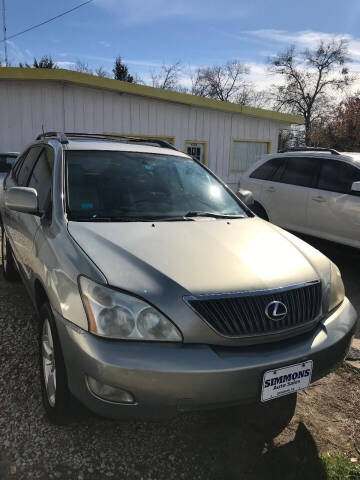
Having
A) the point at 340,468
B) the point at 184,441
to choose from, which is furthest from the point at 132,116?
the point at 340,468

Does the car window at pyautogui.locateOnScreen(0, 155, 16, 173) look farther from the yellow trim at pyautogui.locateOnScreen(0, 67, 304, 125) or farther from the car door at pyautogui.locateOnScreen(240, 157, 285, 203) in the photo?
the car door at pyautogui.locateOnScreen(240, 157, 285, 203)

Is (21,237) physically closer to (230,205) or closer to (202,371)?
(230,205)

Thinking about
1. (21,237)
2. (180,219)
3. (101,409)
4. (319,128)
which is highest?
(319,128)

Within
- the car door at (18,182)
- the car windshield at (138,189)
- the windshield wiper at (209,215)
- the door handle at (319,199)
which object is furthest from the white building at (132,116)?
the windshield wiper at (209,215)

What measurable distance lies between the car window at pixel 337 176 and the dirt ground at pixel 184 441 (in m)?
3.36

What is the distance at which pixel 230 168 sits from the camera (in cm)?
1337

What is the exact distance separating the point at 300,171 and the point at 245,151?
7.65m

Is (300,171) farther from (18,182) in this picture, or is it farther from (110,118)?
(110,118)

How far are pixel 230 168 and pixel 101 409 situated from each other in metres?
12.2

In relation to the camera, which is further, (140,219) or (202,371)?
(140,219)

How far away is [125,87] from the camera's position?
10547 millimetres

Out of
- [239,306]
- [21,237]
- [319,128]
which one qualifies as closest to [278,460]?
[239,306]

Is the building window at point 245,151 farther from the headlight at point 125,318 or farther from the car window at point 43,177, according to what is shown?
the headlight at point 125,318

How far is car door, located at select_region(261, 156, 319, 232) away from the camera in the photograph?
605cm
